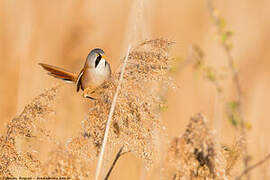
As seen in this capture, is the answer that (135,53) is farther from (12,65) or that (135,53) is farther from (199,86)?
(199,86)

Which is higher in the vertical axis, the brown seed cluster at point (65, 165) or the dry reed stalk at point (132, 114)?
the dry reed stalk at point (132, 114)

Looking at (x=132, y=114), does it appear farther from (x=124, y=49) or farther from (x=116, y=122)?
(x=124, y=49)

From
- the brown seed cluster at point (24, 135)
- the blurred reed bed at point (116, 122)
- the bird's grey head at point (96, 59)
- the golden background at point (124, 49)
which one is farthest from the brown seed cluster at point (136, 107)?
the golden background at point (124, 49)

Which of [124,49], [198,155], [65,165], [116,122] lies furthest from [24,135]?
[124,49]

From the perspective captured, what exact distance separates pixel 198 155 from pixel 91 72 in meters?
0.78

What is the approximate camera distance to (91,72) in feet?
6.35

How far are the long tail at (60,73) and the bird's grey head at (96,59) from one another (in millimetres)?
111

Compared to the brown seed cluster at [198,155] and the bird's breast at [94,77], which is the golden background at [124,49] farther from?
the brown seed cluster at [198,155]

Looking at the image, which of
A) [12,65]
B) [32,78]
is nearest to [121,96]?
[32,78]

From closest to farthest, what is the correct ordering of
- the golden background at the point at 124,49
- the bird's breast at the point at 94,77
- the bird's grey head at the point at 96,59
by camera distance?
the bird's breast at the point at 94,77 → the bird's grey head at the point at 96,59 → the golden background at the point at 124,49

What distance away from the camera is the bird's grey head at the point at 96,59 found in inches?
75.8

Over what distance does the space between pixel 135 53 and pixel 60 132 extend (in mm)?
1414

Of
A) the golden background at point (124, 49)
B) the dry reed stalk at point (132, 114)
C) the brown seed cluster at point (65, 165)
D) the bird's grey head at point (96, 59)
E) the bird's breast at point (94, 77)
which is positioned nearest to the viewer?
the brown seed cluster at point (65, 165)

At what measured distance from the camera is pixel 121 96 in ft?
4.64
